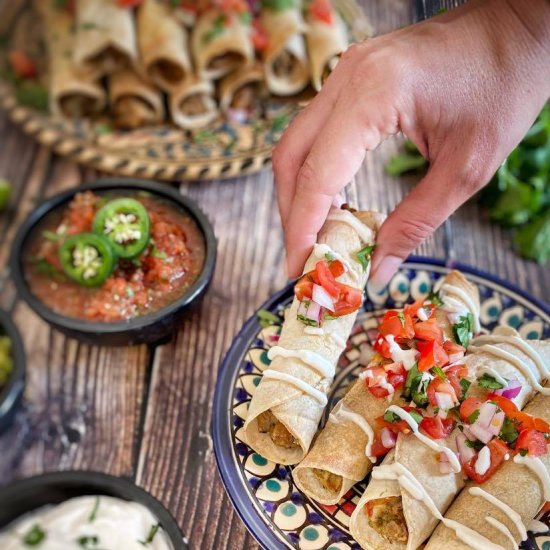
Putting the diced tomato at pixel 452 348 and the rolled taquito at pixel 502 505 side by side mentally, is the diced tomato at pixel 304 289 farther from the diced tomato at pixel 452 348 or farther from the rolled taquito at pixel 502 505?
the rolled taquito at pixel 502 505

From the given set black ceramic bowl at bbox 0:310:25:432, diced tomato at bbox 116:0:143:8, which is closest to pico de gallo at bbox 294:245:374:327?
black ceramic bowl at bbox 0:310:25:432

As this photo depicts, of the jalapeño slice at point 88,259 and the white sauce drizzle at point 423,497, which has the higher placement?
the jalapeño slice at point 88,259

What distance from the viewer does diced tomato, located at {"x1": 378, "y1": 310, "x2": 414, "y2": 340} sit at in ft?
7.42

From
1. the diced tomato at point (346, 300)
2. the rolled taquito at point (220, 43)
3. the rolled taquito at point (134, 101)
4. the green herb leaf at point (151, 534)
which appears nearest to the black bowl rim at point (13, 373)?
the green herb leaf at point (151, 534)

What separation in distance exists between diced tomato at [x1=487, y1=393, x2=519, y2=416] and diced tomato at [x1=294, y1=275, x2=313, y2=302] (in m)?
0.67

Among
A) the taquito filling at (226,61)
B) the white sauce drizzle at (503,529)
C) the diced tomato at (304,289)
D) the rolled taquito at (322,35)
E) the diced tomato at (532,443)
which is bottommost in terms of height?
the white sauce drizzle at (503,529)

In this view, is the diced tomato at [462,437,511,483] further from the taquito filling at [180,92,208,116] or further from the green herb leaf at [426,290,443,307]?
the taquito filling at [180,92,208,116]

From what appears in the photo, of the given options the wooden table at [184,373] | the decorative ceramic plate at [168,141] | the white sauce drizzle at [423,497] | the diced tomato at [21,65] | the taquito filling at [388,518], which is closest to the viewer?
the white sauce drizzle at [423,497]

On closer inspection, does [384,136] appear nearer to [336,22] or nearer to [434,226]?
[434,226]

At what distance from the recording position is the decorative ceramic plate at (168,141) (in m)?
3.30

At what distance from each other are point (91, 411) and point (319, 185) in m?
1.34

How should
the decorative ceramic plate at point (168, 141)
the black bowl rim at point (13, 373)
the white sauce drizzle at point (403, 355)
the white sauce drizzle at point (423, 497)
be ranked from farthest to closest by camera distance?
1. the decorative ceramic plate at point (168, 141)
2. the black bowl rim at point (13, 373)
3. the white sauce drizzle at point (403, 355)
4. the white sauce drizzle at point (423, 497)

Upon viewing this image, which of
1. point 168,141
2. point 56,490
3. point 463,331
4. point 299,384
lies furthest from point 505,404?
point 168,141

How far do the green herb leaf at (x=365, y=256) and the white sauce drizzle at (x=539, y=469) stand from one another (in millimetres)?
793
